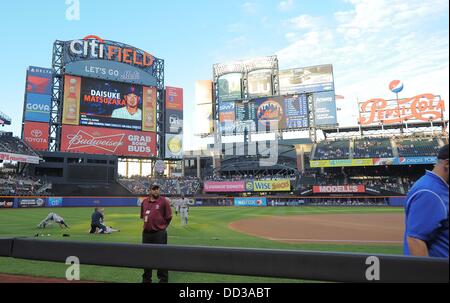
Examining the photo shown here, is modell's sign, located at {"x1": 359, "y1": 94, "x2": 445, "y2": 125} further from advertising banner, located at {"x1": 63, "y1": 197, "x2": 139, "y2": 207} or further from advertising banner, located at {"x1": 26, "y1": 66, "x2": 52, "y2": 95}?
advertising banner, located at {"x1": 26, "y1": 66, "x2": 52, "y2": 95}

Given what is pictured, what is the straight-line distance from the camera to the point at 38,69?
49438 mm

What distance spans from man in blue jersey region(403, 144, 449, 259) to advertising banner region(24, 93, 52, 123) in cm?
5385

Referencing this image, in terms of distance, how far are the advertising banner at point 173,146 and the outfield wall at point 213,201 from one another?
11.4m

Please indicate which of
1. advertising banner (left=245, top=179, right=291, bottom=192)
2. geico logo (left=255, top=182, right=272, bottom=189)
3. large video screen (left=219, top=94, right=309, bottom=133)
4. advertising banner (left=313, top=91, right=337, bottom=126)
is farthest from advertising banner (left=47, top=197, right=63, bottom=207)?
advertising banner (left=313, top=91, right=337, bottom=126)

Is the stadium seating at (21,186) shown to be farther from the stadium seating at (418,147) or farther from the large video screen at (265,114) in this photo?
the stadium seating at (418,147)

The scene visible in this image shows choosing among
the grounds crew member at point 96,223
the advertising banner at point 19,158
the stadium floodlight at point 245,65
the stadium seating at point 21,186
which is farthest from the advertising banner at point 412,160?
the advertising banner at point 19,158

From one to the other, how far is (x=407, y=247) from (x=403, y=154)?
5228cm

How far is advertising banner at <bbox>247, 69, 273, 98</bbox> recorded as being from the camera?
60.3 metres

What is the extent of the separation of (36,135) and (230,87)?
3363cm

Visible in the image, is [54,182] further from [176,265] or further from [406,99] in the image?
[406,99]

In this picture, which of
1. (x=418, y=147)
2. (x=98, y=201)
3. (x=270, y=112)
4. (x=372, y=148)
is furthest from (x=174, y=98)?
(x=418, y=147)

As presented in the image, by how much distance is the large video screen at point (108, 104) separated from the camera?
4950 centimetres

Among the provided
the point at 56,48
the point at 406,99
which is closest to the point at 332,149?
the point at 406,99

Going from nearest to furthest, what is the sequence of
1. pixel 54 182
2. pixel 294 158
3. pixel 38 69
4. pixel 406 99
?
pixel 54 182 → pixel 38 69 → pixel 406 99 → pixel 294 158
